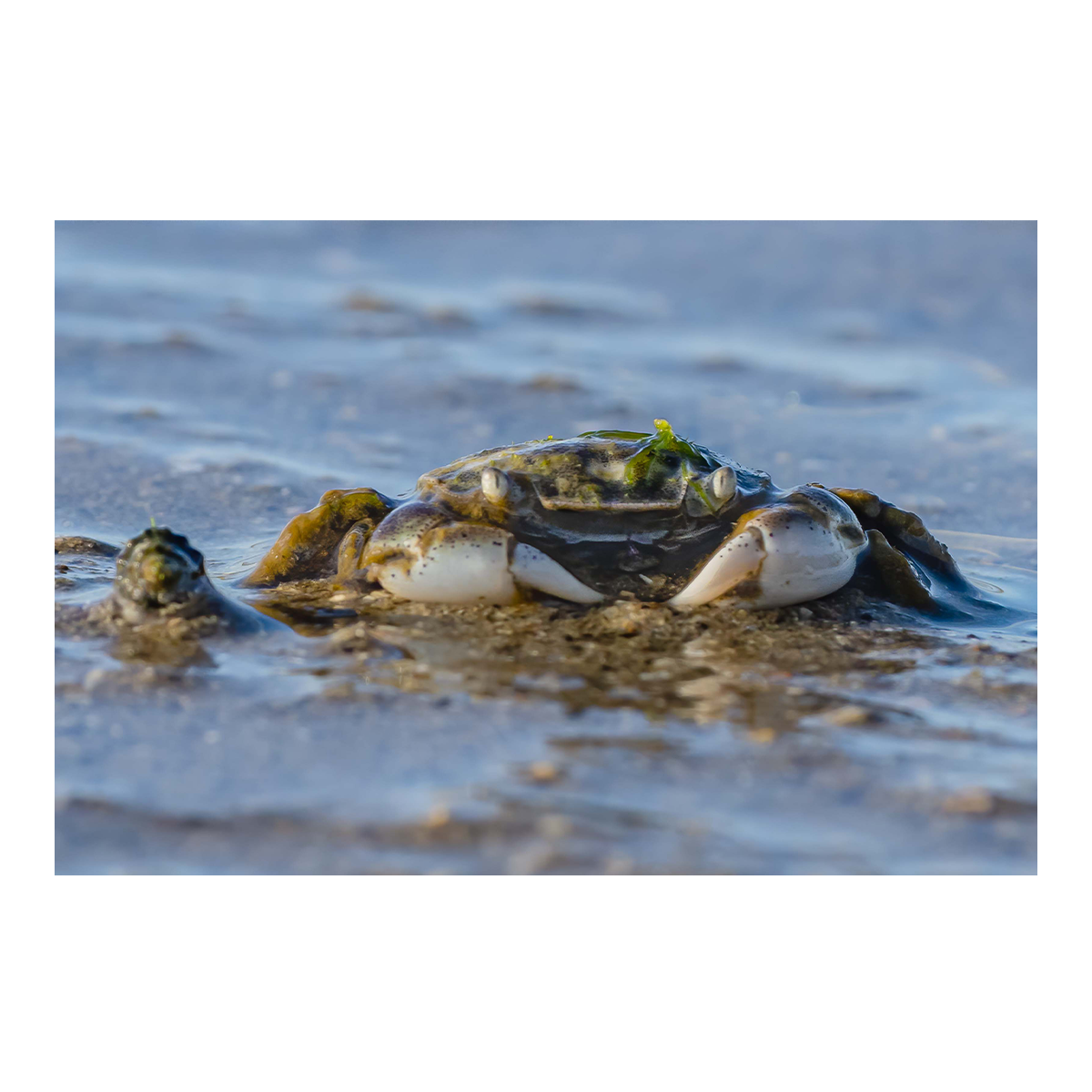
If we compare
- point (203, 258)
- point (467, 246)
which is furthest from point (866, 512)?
point (203, 258)

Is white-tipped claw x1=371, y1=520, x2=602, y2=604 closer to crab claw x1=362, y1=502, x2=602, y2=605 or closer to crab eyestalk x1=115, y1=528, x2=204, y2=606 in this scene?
crab claw x1=362, y1=502, x2=602, y2=605

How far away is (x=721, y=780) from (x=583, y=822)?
381 millimetres

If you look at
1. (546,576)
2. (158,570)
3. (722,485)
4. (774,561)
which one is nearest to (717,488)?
(722,485)

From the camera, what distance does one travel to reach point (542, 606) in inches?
145

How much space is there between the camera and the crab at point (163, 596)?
349 cm

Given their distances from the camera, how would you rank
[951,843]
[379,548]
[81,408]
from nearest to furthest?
1. [951,843]
2. [379,548]
3. [81,408]

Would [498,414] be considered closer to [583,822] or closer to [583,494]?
[583,494]

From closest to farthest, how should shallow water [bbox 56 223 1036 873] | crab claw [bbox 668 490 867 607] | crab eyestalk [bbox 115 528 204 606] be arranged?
shallow water [bbox 56 223 1036 873]
crab eyestalk [bbox 115 528 204 606]
crab claw [bbox 668 490 867 607]

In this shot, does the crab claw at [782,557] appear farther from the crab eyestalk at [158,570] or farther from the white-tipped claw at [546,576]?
the crab eyestalk at [158,570]

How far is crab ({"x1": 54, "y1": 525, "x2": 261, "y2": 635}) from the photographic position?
3.49m

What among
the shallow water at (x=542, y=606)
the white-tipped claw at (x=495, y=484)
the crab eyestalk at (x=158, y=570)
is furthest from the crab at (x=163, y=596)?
the white-tipped claw at (x=495, y=484)

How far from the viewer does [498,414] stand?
6766 mm

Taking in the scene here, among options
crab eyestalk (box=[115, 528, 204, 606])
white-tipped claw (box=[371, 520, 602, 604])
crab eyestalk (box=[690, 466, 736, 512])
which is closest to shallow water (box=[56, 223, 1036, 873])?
white-tipped claw (box=[371, 520, 602, 604])

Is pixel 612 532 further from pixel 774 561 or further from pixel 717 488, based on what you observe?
pixel 774 561
